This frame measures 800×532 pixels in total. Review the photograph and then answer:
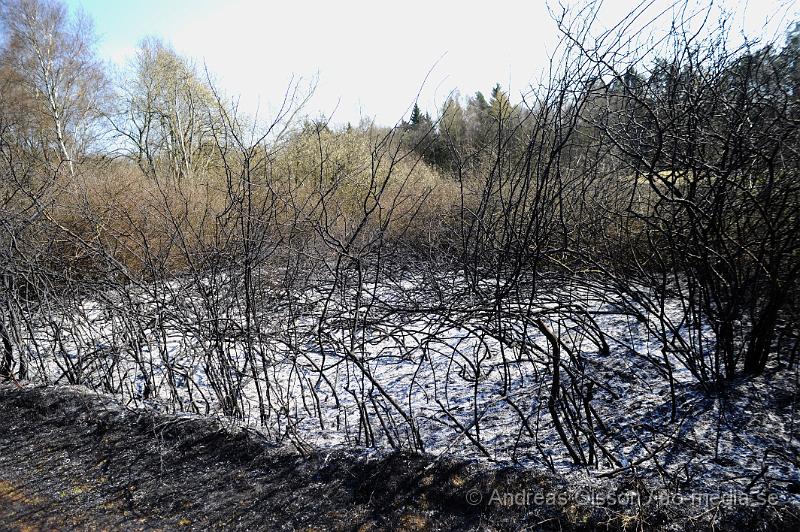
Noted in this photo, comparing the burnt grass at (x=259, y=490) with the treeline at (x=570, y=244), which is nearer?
the burnt grass at (x=259, y=490)

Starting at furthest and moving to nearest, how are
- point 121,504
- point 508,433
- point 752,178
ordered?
point 752,178 → point 508,433 → point 121,504

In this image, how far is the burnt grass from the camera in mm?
2355

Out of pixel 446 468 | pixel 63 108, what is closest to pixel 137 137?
pixel 63 108

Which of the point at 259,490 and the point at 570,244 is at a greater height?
the point at 570,244

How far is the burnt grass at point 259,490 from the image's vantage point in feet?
7.73

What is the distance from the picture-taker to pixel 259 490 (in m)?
2.80

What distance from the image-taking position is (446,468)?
278 cm

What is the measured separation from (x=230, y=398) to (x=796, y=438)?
3293 millimetres

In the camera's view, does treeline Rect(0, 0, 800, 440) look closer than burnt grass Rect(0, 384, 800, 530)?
No

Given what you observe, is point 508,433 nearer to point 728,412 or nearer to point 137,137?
point 728,412

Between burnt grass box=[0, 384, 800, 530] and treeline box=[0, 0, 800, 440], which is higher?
treeline box=[0, 0, 800, 440]

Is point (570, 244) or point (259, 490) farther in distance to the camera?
point (570, 244)

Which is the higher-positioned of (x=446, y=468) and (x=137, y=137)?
(x=137, y=137)

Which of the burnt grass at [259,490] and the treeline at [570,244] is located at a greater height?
the treeline at [570,244]
